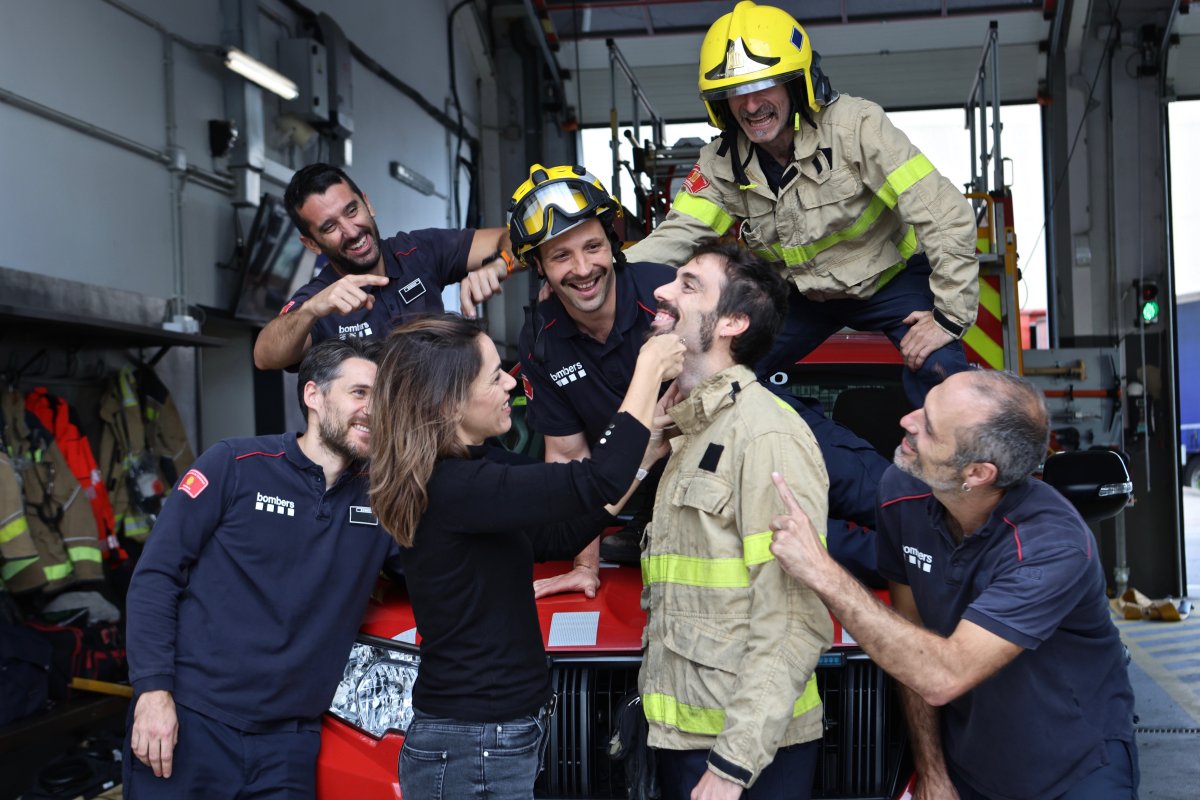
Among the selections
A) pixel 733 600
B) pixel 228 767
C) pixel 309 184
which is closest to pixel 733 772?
pixel 733 600

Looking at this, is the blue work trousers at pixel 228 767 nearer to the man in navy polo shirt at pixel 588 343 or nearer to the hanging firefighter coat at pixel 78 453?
the man in navy polo shirt at pixel 588 343

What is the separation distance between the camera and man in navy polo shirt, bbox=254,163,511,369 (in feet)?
11.7

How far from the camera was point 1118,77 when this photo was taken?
428 inches

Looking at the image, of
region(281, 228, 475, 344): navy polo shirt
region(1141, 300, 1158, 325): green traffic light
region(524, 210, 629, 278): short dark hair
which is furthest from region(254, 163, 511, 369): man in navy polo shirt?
region(1141, 300, 1158, 325): green traffic light

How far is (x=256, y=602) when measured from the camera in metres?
2.88

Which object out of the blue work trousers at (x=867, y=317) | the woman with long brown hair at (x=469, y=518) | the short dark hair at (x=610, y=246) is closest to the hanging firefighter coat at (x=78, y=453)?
the short dark hair at (x=610, y=246)

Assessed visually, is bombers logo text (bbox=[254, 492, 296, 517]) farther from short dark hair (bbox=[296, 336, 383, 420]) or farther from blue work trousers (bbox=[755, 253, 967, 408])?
blue work trousers (bbox=[755, 253, 967, 408])

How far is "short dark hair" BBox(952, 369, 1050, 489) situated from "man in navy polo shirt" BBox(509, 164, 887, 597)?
2.02 ft

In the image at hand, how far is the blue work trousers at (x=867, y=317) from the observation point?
11.4ft

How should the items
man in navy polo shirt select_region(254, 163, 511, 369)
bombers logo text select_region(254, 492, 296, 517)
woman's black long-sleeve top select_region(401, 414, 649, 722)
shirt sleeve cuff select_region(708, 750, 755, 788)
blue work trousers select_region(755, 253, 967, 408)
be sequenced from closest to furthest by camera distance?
shirt sleeve cuff select_region(708, 750, 755, 788)
woman's black long-sleeve top select_region(401, 414, 649, 722)
bombers logo text select_region(254, 492, 296, 517)
blue work trousers select_region(755, 253, 967, 408)
man in navy polo shirt select_region(254, 163, 511, 369)

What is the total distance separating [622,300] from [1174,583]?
8.79 meters

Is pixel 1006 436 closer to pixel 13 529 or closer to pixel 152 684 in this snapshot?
pixel 152 684

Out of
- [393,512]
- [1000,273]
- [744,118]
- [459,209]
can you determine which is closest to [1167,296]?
[1000,273]

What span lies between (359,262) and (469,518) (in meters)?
1.79
